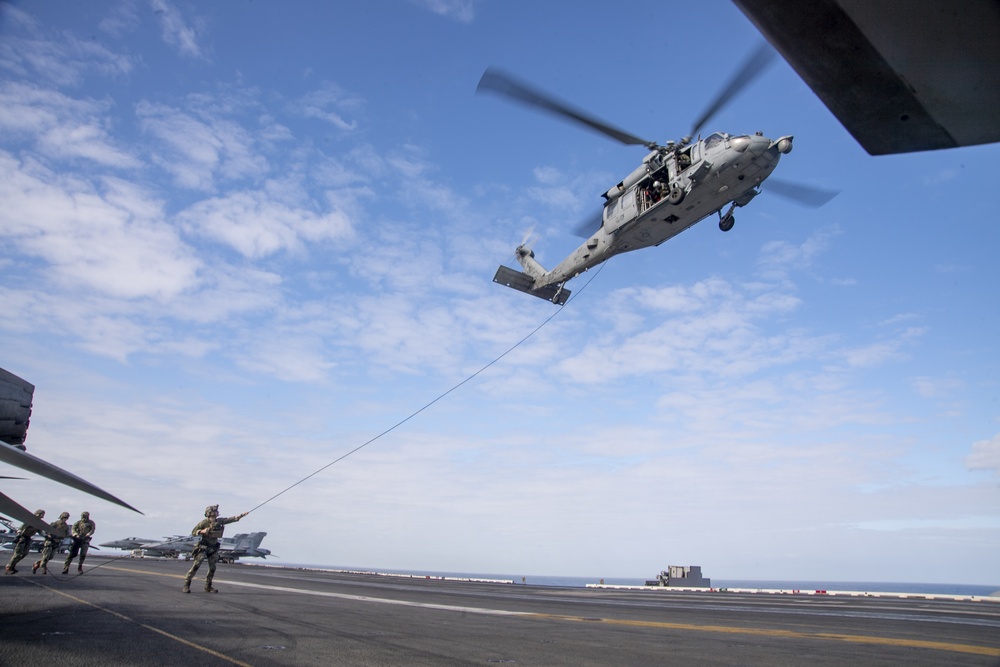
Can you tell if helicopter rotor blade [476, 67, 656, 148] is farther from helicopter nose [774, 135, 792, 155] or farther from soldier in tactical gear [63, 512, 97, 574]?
soldier in tactical gear [63, 512, 97, 574]

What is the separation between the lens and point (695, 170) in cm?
1838

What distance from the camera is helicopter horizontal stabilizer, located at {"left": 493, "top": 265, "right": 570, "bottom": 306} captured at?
88.5 ft

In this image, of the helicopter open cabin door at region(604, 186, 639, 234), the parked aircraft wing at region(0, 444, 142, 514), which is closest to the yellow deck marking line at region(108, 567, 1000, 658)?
the parked aircraft wing at region(0, 444, 142, 514)

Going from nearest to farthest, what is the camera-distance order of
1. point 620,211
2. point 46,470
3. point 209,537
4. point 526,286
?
point 46,470 → point 209,537 → point 620,211 → point 526,286

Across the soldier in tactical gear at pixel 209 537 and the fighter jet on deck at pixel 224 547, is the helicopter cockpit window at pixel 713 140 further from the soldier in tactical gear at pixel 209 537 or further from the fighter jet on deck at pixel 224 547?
the fighter jet on deck at pixel 224 547

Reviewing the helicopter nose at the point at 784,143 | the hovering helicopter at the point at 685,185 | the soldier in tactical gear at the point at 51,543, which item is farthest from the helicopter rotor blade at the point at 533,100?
the soldier in tactical gear at the point at 51,543

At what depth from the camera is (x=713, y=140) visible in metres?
18.6

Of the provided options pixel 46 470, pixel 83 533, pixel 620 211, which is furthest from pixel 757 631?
pixel 83 533

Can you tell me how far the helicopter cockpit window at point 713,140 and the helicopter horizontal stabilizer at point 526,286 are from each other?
32.4 feet

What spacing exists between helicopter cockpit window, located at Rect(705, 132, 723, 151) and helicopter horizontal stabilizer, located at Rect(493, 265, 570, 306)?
989 cm

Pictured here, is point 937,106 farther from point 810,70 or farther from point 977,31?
point 810,70

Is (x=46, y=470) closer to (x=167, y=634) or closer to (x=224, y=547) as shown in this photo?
(x=167, y=634)

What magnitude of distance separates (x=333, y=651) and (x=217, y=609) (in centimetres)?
647

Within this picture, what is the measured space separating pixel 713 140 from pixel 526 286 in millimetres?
11062
